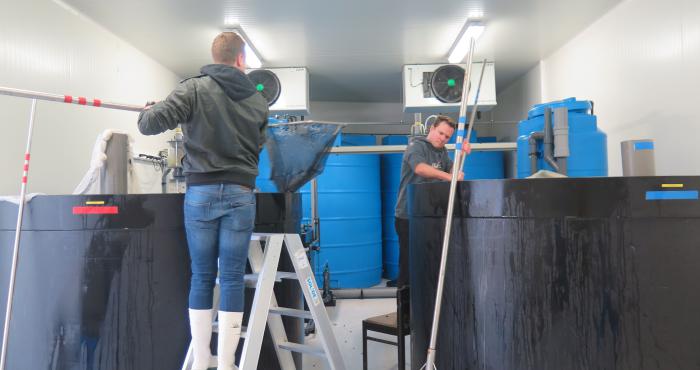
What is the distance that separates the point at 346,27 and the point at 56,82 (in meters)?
2.20

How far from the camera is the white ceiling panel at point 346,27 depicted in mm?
3180

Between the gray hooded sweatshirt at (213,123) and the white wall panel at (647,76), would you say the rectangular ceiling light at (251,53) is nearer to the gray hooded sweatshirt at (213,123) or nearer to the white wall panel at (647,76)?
the gray hooded sweatshirt at (213,123)

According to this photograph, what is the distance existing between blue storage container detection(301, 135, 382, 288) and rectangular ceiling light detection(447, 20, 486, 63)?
138 centimetres

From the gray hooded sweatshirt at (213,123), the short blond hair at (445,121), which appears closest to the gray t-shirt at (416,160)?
the short blond hair at (445,121)

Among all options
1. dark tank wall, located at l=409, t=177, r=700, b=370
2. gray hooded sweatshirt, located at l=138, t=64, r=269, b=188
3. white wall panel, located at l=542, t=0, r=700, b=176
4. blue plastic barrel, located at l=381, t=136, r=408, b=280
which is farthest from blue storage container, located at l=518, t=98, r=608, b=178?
blue plastic barrel, located at l=381, t=136, r=408, b=280

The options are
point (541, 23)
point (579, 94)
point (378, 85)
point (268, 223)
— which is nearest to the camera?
point (268, 223)

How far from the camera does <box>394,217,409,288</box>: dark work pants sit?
2.44 metres

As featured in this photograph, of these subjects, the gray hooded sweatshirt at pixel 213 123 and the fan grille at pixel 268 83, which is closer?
the gray hooded sweatshirt at pixel 213 123

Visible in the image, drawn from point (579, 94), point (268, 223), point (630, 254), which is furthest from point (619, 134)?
point (268, 223)

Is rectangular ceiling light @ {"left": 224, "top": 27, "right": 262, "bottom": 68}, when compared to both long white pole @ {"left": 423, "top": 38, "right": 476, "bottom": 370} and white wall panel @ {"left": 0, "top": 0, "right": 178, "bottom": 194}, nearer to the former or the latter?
white wall panel @ {"left": 0, "top": 0, "right": 178, "bottom": 194}

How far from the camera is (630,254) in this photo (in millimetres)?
1231

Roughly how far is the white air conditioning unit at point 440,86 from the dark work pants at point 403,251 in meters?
2.15

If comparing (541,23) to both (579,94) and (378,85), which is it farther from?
(378,85)

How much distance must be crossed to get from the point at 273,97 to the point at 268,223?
2696mm
